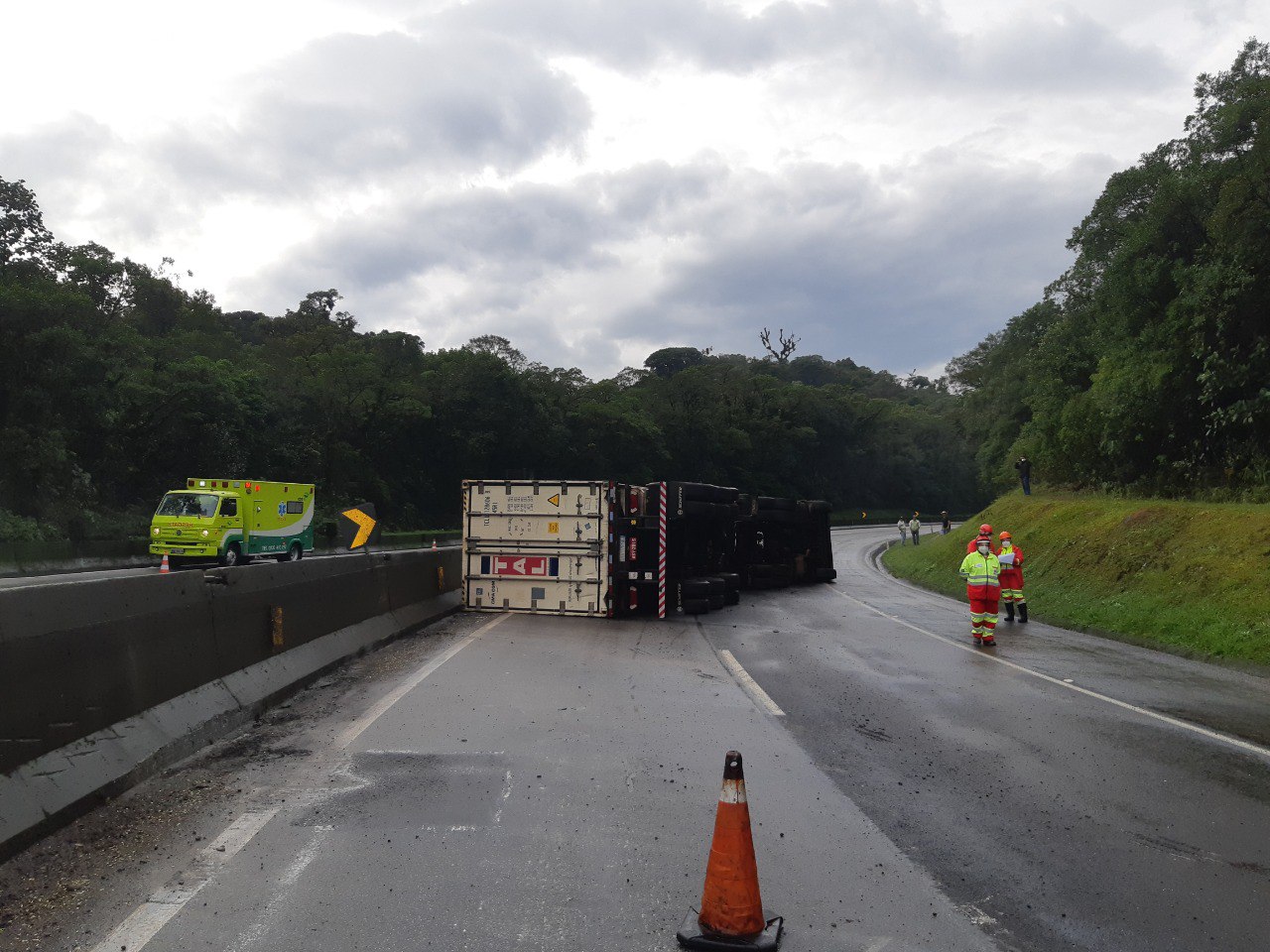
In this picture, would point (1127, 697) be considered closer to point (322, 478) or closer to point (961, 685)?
point (961, 685)

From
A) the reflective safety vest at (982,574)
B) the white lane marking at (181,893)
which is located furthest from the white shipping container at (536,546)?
the white lane marking at (181,893)

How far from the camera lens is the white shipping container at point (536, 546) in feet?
56.6

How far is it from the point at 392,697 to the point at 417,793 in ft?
10.6

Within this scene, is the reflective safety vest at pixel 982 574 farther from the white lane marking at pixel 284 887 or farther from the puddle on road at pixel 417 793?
the white lane marking at pixel 284 887

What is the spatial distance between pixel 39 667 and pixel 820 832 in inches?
172

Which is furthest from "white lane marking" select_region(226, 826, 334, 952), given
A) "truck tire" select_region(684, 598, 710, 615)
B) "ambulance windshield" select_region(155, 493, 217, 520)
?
"ambulance windshield" select_region(155, 493, 217, 520)

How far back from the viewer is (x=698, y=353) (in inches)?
5906

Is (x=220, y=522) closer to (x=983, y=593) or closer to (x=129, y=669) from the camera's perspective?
(x=983, y=593)

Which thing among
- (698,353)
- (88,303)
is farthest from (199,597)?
(698,353)

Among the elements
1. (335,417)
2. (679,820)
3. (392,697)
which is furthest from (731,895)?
(335,417)

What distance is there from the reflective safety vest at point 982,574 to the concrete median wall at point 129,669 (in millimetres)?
9527

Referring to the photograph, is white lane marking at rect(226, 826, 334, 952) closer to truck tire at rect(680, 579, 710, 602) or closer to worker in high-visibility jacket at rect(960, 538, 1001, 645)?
worker in high-visibility jacket at rect(960, 538, 1001, 645)

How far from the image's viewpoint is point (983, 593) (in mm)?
15125

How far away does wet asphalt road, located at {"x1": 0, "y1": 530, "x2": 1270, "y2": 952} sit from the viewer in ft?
14.4
